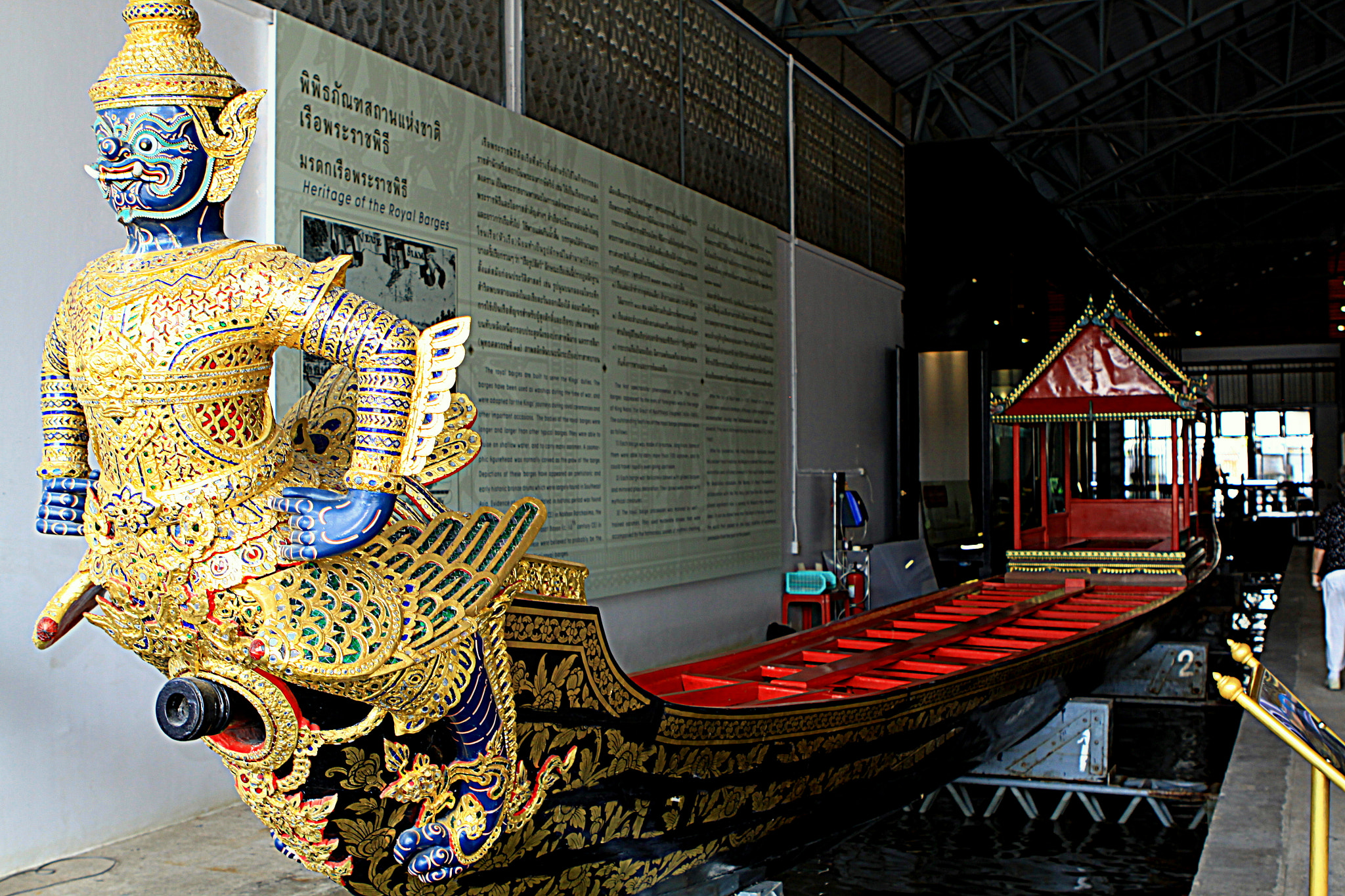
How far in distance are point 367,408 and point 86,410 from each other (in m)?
0.50

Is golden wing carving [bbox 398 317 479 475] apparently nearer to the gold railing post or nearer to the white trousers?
the gold railing post

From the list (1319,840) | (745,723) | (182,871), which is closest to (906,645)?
(745,723)

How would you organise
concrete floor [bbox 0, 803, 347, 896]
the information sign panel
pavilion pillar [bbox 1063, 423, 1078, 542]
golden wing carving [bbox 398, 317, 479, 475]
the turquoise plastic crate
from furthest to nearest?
pavilion pillar [bbox 1063, 423, 1078, 542]
the turquoise plastic crate
the information sign panel
concrete floor [bbox 0, 803, 347, 896]
golden wing carving [bbox 398, 317, 479, 475]

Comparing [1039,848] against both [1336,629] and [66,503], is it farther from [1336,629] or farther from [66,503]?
[66,503]

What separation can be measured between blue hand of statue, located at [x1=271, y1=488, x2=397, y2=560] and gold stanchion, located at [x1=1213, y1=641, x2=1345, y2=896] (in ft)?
4.53

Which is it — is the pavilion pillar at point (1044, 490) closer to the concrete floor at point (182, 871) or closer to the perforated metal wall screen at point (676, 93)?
the perforated metal wall screen at point (676, 93)

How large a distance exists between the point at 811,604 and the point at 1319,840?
5334mm

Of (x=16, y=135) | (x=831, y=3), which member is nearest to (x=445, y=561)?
(x=16, y=135)

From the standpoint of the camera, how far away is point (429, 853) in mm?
2193

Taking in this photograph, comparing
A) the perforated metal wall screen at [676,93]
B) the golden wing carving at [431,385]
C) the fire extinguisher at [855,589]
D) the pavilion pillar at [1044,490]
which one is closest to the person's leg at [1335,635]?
the pavilion pillar at [1044,490]

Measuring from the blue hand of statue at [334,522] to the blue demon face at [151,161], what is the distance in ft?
1.79

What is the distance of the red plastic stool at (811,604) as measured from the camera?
24.4 ft

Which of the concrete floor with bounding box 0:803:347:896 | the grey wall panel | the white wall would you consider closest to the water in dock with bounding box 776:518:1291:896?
the concrete floor with bounding box 0:803:347:896

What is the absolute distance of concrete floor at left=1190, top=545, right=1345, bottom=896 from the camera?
3371 millimetres
